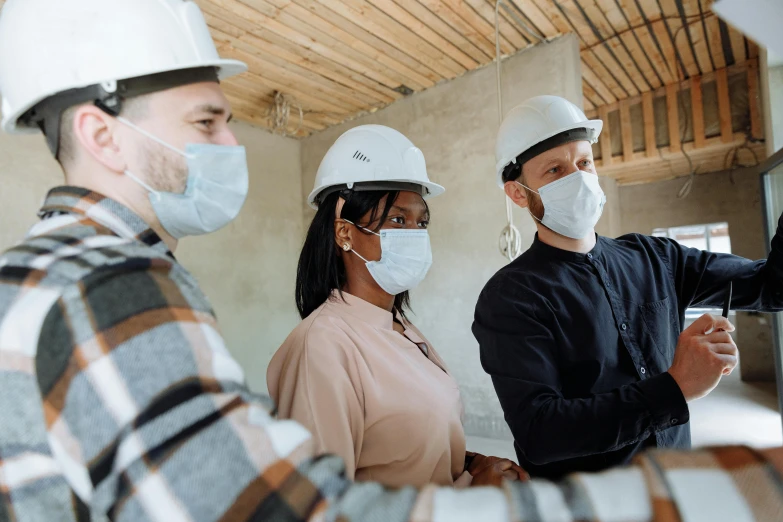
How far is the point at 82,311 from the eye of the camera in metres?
0.52

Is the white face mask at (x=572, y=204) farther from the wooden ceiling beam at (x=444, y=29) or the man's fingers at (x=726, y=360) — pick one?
the wooden ceiling beam at (x=444, y=29)

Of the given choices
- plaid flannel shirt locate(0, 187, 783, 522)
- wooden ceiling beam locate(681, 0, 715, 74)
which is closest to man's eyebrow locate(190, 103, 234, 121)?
plaid flannel shirt locate(0, 187, 783, 522)

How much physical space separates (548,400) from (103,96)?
4.21 ft

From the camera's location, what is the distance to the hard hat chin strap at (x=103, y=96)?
0.78 m

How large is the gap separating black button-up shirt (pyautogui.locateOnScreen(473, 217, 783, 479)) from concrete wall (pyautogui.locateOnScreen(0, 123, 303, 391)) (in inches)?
183

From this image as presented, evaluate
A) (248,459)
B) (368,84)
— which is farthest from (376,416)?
(368,84)

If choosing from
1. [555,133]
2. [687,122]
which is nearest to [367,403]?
[555,133]

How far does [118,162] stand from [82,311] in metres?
0.36

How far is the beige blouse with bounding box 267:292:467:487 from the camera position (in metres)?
1.18

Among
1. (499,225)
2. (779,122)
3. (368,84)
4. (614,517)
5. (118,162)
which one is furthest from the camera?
(368,84)

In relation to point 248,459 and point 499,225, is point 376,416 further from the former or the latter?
point 499,225

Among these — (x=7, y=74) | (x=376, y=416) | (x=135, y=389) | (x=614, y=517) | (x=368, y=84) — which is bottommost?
(x=376, y=416)

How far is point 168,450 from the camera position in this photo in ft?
1.58

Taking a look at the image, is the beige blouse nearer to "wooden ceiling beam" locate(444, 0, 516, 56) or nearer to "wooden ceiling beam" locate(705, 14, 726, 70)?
"wooden ceiling beam" locate(444, 0, 516, 56)
